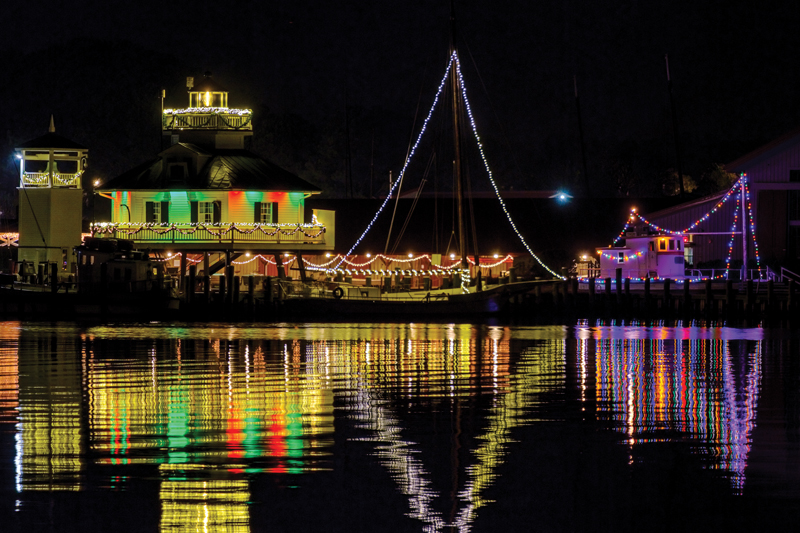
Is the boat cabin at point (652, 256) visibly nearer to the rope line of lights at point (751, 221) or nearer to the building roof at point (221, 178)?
the rope line of lights at point (751, 221)

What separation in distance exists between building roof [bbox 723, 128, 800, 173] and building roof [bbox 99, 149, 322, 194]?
2270cm

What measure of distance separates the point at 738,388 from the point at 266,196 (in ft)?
129

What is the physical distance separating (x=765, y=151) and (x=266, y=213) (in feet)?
87.0

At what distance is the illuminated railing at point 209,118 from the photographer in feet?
210

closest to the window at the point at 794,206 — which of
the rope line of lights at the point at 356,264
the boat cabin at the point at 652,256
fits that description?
the boat cabin at the point at 652,256

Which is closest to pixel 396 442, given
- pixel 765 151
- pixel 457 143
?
pixel 457 143

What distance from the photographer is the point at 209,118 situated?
64.1 metres

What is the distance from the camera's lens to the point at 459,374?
2902 centimetres

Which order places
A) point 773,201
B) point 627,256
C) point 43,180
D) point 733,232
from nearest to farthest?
point 773,201 < point 733,232 < point 43,180 < point 627,256

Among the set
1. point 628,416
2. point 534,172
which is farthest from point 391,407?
point 534,172

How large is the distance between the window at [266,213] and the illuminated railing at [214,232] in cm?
192

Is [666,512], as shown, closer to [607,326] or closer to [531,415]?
[531,415]

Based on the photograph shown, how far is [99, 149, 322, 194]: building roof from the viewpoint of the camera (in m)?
61.3

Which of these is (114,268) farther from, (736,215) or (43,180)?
(736,215)
